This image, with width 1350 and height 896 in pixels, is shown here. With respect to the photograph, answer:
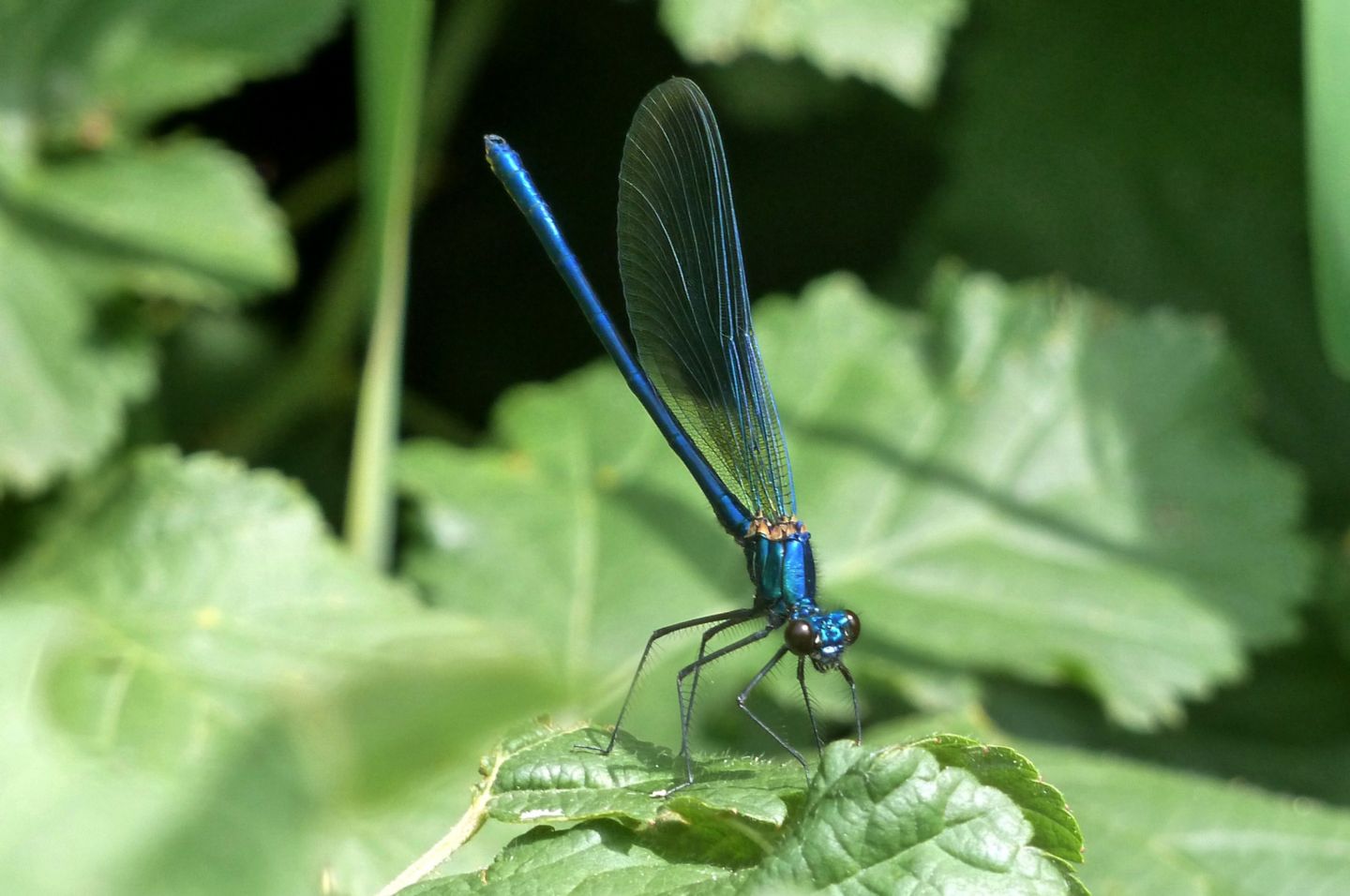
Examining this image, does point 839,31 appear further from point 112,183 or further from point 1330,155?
point 112,183

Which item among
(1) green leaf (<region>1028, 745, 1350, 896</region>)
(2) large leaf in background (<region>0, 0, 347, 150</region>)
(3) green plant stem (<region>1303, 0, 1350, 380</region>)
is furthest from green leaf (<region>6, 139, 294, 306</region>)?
(3) green plant stem (<region>1303, 0, 1350, 380</region>)

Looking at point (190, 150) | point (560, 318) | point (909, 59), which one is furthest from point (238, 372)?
point (909, 59)

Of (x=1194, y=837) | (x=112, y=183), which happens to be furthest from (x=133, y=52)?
(x=1194, y=837)

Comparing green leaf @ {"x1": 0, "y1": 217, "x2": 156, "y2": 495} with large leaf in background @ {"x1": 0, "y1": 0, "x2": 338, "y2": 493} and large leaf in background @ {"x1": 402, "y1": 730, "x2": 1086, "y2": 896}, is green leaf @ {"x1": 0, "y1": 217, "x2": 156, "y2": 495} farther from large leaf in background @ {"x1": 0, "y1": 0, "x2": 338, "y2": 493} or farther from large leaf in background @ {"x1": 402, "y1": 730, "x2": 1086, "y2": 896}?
large leaf in background @ {"x1": 402, "y1": 730, "x2": 1086, "y2": 896}

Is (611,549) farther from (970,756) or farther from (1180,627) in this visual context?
(970,756)

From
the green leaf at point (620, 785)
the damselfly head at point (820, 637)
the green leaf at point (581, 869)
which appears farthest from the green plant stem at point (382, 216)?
the green leaf at point (581, 869)
